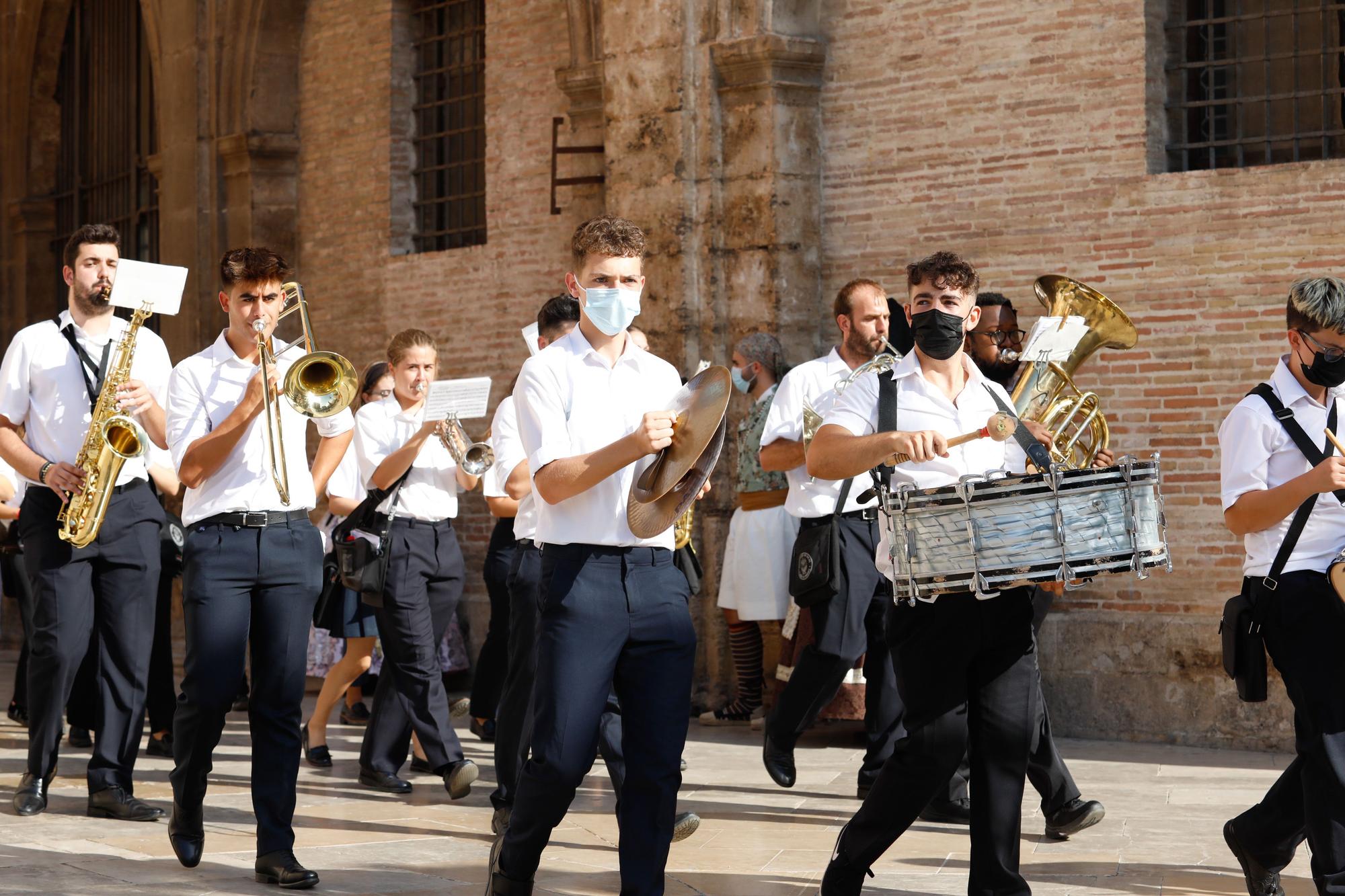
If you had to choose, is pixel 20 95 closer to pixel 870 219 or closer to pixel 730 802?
pixel 870 219

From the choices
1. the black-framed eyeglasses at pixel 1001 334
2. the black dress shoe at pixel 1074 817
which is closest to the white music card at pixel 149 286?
the black-framed eyeglasses at pixel 1001 334

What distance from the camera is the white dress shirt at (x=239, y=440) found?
5.75 metres

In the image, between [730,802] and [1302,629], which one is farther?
[730,802]

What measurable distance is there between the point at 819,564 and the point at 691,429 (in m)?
2.61

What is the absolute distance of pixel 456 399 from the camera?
7.35 metres

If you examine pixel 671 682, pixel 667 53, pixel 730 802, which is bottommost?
pixel 730 802

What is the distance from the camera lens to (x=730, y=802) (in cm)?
738

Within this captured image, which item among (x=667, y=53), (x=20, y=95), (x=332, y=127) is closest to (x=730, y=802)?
(x=667, y=53)

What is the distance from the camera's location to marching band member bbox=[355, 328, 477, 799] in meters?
7.47

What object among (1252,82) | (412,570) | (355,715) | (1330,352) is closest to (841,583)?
(412,570)

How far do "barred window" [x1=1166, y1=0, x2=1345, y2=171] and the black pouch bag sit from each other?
3.84m

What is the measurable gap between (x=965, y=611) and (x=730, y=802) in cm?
284

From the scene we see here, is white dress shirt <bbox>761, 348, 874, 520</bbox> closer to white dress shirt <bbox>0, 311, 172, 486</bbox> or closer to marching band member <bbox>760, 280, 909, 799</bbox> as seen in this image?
marching band member <bbox>760, 280, 909, 799</bbox>

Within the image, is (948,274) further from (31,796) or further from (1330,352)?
(31,796)
